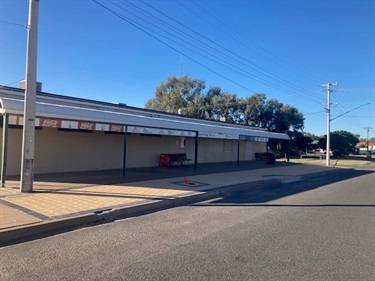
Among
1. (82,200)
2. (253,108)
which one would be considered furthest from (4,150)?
(253,108)

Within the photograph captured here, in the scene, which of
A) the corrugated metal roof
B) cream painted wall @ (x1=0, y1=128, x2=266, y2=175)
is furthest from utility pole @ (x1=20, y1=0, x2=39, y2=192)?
cream painted wall @ (x1=0, y1=128, x2=266, y2=175)

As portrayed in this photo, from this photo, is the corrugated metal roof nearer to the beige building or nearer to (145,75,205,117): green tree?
the beige building

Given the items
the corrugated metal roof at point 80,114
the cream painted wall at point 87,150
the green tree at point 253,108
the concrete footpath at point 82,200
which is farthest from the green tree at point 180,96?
the concrete footpath at point 82,200

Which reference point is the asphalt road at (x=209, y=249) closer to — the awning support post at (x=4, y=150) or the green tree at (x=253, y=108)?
the awning support post at (x=4, y=150)

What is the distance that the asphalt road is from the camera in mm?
4449

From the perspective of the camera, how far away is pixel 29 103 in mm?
9773

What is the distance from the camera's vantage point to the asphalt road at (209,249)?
14.6 ft

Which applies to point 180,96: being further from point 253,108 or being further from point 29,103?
point 29,103

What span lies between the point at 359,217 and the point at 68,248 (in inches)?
272

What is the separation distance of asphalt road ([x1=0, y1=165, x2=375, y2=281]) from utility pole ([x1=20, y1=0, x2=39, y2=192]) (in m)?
4.11

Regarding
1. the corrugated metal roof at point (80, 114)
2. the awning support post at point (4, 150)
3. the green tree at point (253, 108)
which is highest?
the green tree at point (253, 108)

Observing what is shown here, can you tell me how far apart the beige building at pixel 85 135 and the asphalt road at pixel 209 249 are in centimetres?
626

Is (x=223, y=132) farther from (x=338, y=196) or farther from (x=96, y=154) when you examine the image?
(x=338, y=196)

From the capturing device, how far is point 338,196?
11750mm
